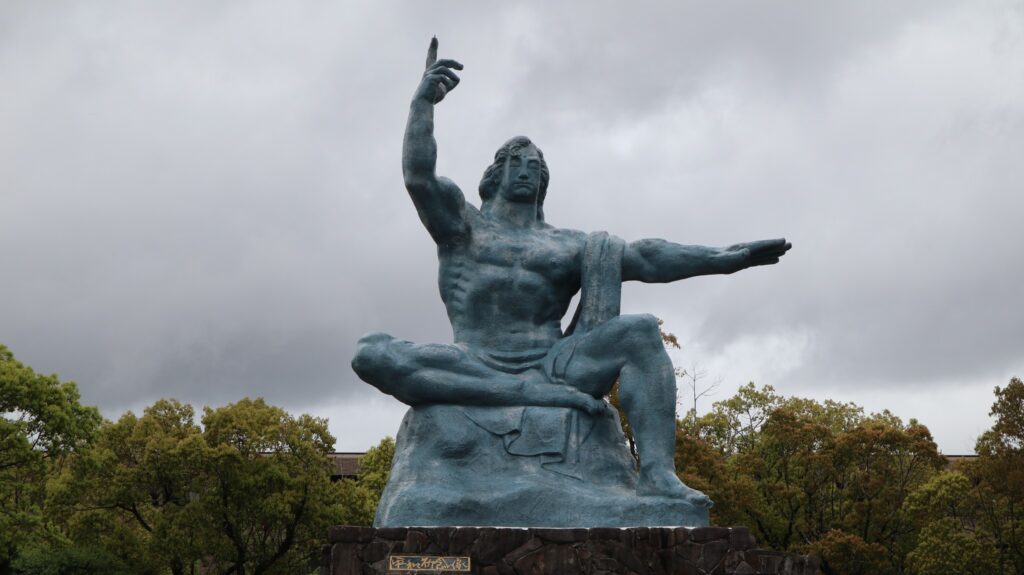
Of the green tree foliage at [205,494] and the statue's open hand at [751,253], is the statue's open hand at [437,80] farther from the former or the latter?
the green tree foliage at [205,494]

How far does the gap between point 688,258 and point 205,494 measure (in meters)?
17.5

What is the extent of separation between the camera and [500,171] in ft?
30.6

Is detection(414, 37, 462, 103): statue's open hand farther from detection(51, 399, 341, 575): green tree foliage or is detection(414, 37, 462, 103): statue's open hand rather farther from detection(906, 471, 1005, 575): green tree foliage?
detection(906, 471, 1005, 575): green tree foliage

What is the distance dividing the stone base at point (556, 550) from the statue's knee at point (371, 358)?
1.31 m

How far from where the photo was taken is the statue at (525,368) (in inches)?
301

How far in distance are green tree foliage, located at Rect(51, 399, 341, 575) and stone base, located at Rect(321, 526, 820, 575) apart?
1724 centimetres

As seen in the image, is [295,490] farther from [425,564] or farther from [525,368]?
[425,564]

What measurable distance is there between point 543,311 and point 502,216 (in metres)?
0.87

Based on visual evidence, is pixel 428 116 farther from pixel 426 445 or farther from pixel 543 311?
pixel 426 445

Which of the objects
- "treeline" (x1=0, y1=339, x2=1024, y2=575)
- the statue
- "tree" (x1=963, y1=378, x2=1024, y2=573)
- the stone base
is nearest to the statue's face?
the statue

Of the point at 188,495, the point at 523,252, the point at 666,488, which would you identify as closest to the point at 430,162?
the point at 523,252

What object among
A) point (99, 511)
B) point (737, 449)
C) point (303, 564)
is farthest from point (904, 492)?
point (99, 511)

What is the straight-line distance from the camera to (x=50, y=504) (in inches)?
930

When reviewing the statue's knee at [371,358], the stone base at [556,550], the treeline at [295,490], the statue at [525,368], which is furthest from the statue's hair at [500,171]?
the treeline at [295,490]
